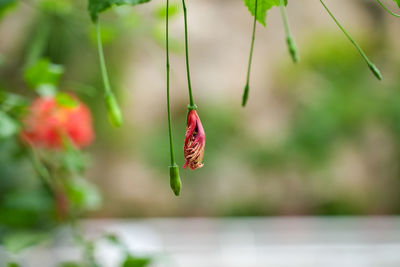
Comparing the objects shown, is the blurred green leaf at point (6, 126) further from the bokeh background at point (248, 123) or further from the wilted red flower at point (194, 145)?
the bokeh background at point (248, 123)

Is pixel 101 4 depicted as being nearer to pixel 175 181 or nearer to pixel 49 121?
pixel 175 181

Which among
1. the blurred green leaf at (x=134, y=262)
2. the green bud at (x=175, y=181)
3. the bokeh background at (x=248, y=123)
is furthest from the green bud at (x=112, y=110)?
the bokeh background at (x=248, y=123)

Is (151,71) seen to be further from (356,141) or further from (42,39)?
(42,39)

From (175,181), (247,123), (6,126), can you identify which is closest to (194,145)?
(175,181)

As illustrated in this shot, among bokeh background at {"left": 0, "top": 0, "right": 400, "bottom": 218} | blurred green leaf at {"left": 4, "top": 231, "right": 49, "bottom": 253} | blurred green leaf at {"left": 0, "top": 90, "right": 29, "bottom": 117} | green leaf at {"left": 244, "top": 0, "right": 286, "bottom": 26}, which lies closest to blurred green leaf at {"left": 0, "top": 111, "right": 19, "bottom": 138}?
blurred green leaf at {"left": 0, "top": 90, "right": 29, "bottom": 117}

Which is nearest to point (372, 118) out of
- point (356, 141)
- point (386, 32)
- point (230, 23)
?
point (356, 141)

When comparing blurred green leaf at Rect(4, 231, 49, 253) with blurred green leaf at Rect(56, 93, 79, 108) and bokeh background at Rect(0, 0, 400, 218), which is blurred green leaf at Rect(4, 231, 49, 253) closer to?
blurred green leaf at Rect(56, 93, 79, 108)

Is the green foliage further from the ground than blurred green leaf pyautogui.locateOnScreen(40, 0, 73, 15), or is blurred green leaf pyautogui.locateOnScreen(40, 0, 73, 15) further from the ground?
blurred green leaf pyautogui.locateOnScreen(40, 0, 73, 15)
